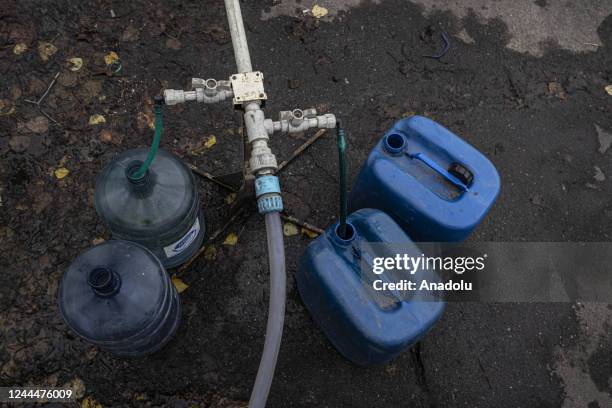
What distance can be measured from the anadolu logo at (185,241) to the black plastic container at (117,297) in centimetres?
17

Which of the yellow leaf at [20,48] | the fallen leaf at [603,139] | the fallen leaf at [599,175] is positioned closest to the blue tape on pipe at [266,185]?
the yellow leaf at [20,48]

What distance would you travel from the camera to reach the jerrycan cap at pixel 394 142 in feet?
7.72

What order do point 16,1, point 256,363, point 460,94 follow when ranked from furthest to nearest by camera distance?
1. point 460,94
2. point 16,1
3. point 256,363

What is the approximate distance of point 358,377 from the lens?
8.36 ft

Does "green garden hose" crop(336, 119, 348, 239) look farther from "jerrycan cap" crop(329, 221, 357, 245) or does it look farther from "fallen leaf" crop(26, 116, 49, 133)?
"fallen leaf" crop(26, 116, 49, 133)

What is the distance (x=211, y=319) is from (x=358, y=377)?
874 mm

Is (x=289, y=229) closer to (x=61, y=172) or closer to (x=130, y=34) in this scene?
(x=61, y=172)

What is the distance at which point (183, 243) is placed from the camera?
A: 2.32m

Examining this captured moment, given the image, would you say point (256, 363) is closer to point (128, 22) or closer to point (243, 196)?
point (243, 196)

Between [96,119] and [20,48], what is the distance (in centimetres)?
75

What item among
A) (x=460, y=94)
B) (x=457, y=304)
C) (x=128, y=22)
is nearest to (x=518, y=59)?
(x=460, y=94)

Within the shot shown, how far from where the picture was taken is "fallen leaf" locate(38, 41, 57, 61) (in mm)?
3043

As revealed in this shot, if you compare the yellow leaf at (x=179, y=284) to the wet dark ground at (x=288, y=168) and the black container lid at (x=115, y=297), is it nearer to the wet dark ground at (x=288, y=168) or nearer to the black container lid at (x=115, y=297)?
the wet dark ground at (x=288, y=168)

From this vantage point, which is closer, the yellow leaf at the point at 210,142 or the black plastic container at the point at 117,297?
the black plastic container at the point at 117,297
